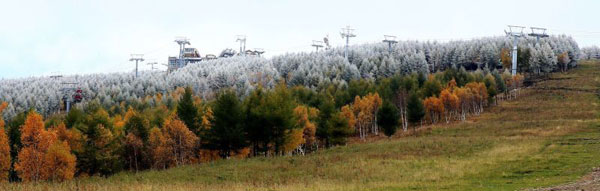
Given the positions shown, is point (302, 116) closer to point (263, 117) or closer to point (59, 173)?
point (263, 117)

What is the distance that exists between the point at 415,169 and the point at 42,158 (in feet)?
123

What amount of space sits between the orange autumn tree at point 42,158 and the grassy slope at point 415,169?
A: 47.3 feet

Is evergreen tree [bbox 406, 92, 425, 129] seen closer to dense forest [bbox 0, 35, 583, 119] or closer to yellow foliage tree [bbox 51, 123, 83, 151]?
yellow foliage tree [bbox 51, 123, 83, 151]

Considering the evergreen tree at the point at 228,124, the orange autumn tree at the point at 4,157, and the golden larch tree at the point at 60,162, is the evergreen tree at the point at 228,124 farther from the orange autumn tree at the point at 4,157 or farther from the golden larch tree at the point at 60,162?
the orange autumn tree at the point at 4,157

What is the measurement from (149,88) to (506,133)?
128689 mm

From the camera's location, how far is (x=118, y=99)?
162 m

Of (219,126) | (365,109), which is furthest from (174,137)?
(365,109)

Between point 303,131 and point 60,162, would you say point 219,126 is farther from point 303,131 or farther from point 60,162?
point 303,131

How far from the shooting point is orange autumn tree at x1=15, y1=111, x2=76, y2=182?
186 feet

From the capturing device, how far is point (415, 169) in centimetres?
3975

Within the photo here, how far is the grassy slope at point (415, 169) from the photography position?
2947cm

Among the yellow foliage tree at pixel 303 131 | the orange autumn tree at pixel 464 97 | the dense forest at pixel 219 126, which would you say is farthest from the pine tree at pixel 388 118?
the orange autumn tree at pixel 464 97

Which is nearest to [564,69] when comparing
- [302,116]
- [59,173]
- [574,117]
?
[574,117]

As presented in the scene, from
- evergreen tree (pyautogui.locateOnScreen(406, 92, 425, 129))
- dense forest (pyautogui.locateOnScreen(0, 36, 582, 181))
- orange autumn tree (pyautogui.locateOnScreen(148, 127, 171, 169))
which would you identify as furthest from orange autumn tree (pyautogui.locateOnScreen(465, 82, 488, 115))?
orange autumn tree (pyautogui.locateOnScreen(148, 127, 171, 169))
